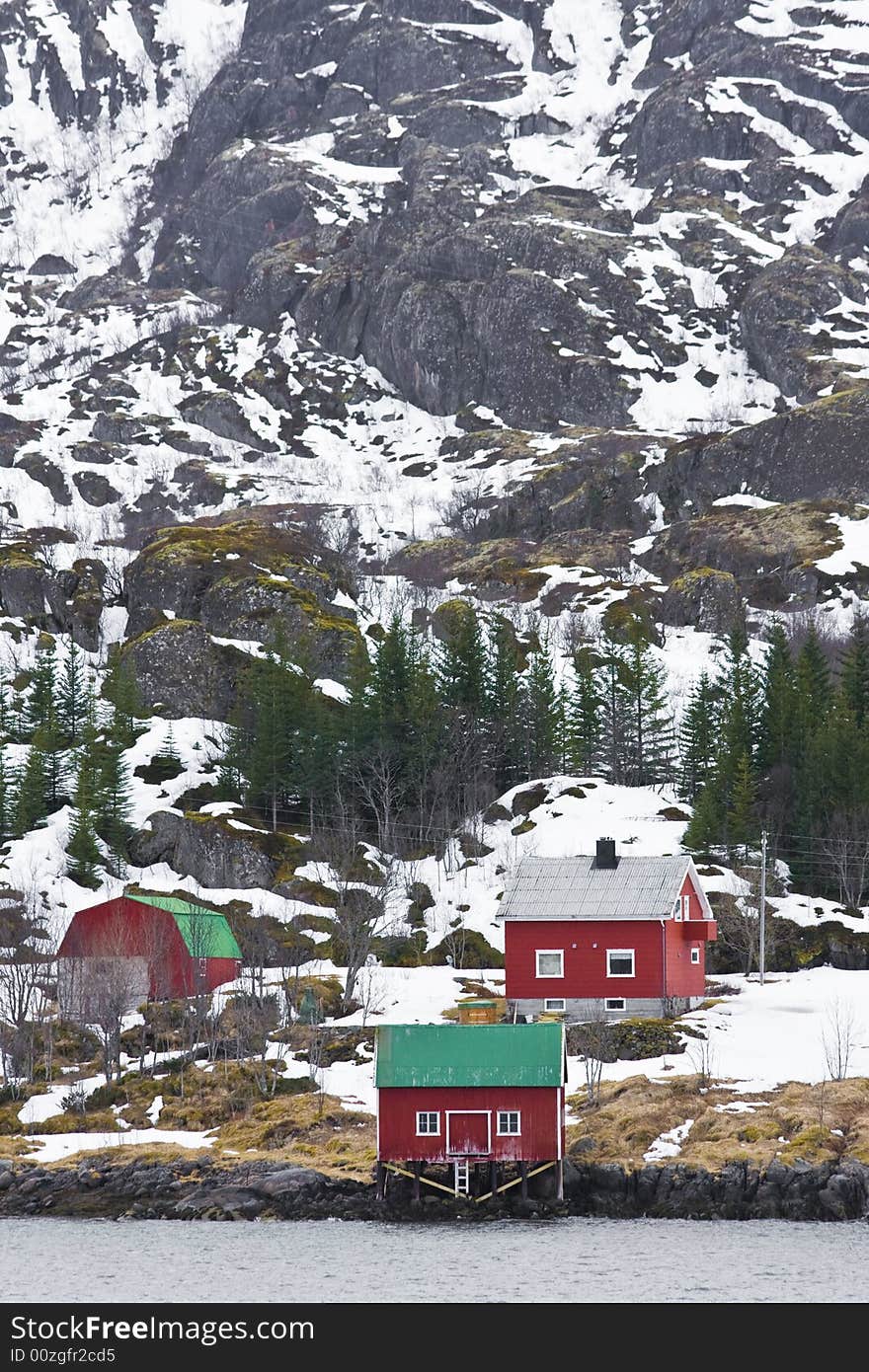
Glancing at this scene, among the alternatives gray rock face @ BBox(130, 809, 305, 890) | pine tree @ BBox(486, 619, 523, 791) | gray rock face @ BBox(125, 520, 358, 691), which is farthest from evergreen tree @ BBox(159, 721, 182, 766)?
pine tree @ BBox(486, 619, 523, 791)

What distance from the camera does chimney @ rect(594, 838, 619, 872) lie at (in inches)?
3155

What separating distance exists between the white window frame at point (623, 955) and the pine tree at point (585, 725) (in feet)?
139

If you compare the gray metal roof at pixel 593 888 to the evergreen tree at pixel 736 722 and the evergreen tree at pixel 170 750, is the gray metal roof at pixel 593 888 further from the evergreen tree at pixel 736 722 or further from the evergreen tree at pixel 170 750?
the evergreen tree at pixel 170 750

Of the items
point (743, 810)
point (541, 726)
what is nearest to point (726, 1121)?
point (743, 810)

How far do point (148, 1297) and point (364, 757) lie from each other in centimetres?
7445

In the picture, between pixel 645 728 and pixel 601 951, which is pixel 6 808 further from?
pixel 601 951

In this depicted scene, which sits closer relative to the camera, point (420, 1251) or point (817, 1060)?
point (420, 1251)

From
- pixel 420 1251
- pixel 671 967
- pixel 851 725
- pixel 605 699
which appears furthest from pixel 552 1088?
pixel 605 699

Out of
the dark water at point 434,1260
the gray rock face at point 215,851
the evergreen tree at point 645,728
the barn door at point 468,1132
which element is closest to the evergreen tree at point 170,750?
the gray rock face at point 215,851

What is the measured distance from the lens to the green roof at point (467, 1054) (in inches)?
2215

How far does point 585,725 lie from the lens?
122m

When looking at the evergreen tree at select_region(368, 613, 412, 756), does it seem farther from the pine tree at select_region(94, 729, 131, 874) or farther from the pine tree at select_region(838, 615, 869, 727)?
the pine tree at select_region(838, 615, 869, 727)

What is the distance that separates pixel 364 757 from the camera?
116 m
